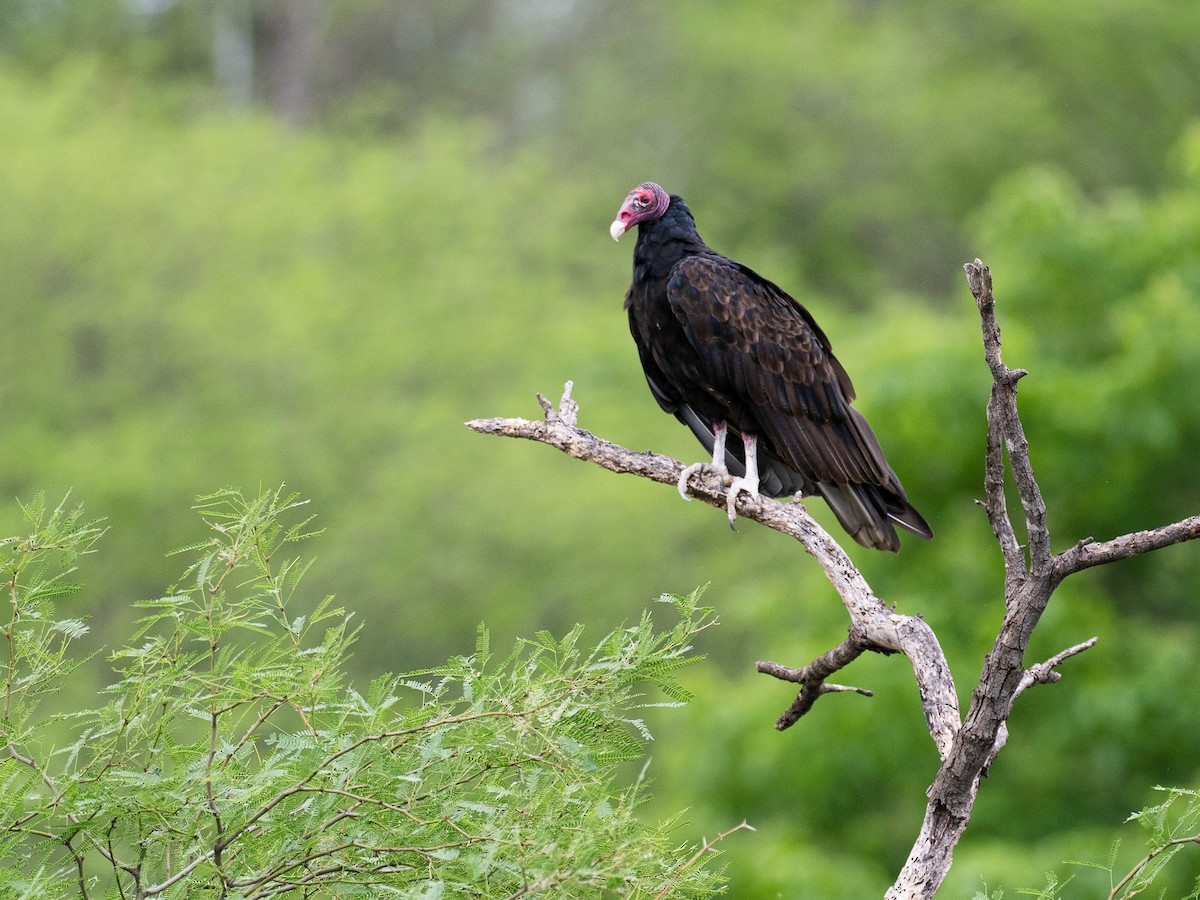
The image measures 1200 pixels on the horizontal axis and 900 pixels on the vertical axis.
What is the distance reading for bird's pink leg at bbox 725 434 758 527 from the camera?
396 centimetres

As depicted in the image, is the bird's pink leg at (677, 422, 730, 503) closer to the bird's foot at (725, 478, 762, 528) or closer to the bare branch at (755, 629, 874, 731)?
the bird's foot at (725, 478, 762, 528)

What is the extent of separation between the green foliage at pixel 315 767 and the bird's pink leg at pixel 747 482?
52.9 inches

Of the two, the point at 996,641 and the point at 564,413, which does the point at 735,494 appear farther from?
the point at 996,641

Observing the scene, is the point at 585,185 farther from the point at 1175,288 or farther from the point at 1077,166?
the point at 1175,288

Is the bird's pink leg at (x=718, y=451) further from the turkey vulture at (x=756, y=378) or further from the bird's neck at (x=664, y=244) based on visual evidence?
the bird's neck at (x=664, y=244)

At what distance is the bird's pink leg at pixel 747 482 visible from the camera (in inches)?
156

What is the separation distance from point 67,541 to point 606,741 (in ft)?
2.95

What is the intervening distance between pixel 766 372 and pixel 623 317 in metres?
14.3

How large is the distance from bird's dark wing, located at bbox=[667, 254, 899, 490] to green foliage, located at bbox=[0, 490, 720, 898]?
182cm

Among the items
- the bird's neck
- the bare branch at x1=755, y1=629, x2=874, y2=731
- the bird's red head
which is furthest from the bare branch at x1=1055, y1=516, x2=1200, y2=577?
the bird's red head

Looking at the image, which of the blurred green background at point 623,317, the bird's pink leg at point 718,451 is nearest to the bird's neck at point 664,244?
the bird's pink leg at point 718,451

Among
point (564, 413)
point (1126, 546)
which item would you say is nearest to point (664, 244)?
point (564, 413)

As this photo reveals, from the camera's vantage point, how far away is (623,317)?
1870 cm

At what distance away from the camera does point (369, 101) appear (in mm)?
24188
